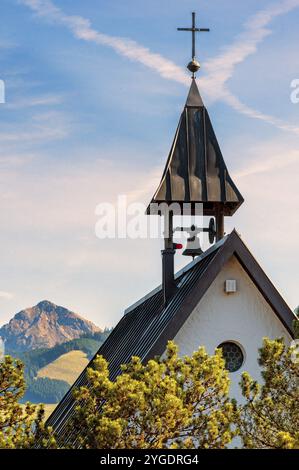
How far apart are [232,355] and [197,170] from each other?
4337 mm

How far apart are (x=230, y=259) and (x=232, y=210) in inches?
129

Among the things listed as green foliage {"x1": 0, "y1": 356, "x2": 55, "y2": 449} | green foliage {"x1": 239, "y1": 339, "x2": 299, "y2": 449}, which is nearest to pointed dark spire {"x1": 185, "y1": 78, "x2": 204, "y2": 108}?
green foliage {"x1": 0, "y1": 356, "x2": 55, "y2": 449}

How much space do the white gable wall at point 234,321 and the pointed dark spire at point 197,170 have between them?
2.55 m

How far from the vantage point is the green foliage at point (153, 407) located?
37.6ft

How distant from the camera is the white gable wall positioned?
52.4ft

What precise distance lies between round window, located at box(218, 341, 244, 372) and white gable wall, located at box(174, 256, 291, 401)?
92 mm

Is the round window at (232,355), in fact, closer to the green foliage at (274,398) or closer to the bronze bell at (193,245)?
the green foliage at (274,398)

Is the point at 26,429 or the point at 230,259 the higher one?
the point at 230,259

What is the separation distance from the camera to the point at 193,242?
20.5m

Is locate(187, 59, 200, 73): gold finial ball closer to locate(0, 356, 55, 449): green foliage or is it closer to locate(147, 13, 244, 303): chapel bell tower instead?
locate(147, 13, 244, 303): chapel bell tower

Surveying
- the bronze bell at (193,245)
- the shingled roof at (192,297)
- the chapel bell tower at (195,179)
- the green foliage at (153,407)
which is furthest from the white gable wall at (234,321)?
the bronze bell at (193,245)
